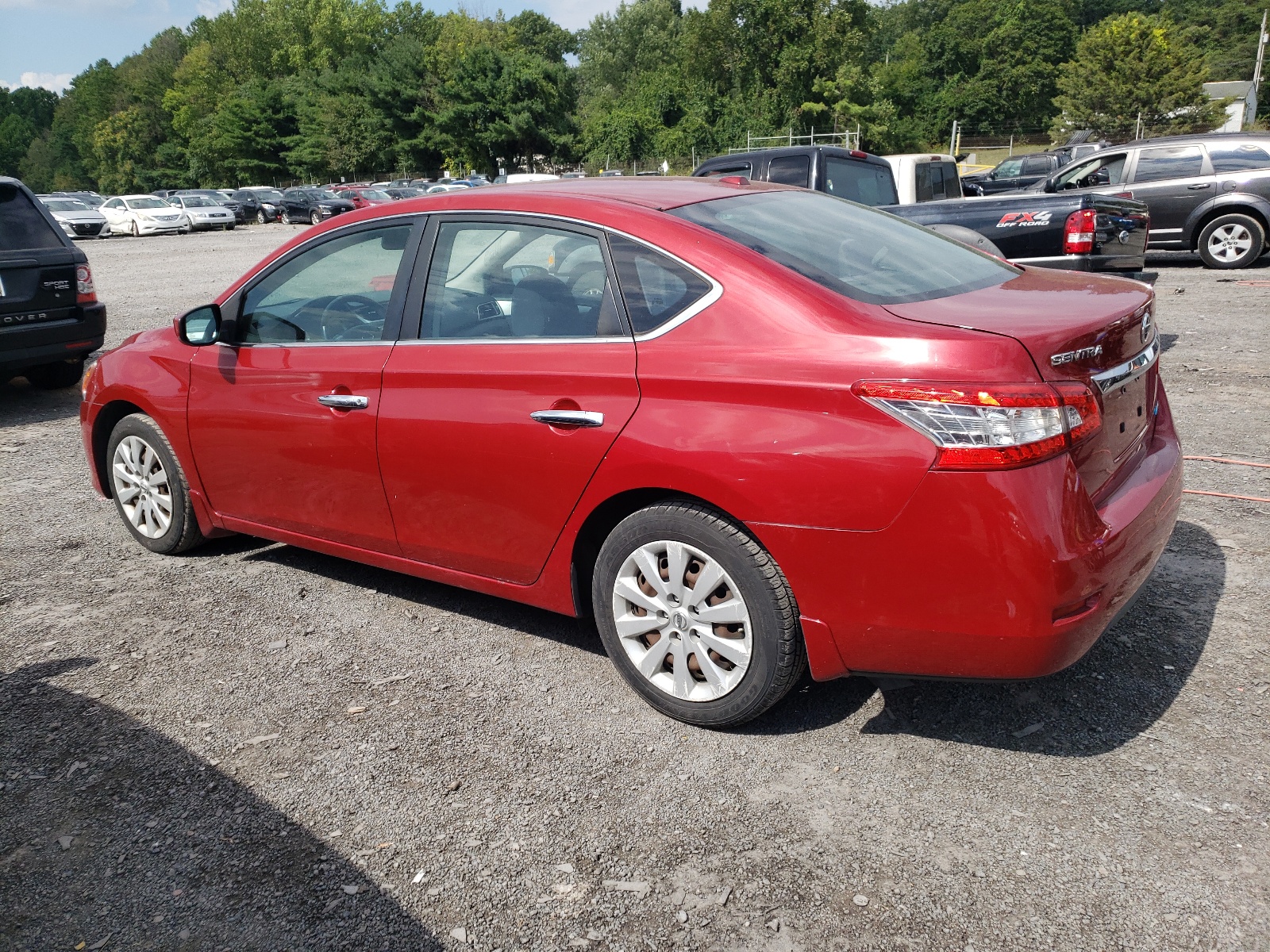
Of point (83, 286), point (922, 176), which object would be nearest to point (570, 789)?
point (83, 286)

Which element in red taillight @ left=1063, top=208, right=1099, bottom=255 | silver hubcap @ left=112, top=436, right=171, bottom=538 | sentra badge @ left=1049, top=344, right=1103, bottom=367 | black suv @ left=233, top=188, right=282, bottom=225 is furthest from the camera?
black suv @ left=233, top=188, right=282, bottom=225

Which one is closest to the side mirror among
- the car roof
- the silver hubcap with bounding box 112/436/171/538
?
the silver hubcap with bounding box 112/436/171/538

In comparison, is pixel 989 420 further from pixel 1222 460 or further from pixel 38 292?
pixel 38 292

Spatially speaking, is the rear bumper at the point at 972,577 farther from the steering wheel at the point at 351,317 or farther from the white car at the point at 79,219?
the white car at the point at 79,219

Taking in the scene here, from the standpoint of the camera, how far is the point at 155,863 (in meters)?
2.85

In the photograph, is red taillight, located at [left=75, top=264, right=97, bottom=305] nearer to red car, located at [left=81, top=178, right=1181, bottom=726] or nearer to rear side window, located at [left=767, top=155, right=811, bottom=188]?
red car, located at [left=81, top=178, right=1181, bottom=726]

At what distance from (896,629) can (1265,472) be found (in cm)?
380

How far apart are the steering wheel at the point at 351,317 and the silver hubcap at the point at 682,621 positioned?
1.48 meters

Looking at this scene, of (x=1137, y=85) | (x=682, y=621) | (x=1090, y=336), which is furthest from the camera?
(x=1137, y=85)

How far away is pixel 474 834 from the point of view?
2.92m

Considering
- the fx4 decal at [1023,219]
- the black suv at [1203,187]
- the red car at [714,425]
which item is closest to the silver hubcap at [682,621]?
the red car at [714,425]

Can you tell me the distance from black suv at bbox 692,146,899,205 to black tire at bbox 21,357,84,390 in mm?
6248

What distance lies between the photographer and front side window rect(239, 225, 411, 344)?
4.09 metres

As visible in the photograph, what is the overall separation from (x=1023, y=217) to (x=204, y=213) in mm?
41567
